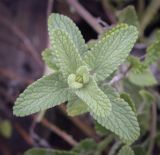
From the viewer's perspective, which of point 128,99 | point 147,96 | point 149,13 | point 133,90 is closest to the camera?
point 128,99

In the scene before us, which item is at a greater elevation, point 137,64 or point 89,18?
point 89,18

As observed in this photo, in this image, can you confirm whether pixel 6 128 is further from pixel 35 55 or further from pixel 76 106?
pixel 76 106

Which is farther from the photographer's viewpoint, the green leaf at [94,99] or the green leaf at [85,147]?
the green leaf at [85,147]

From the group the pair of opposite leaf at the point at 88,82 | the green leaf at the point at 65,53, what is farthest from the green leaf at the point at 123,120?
the green leaf at the point at 65,53

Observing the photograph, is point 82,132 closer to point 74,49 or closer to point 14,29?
point 14,29

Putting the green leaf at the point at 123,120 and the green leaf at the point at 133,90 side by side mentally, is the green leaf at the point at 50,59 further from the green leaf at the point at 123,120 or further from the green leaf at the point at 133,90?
the green leaf at the point at 133,90

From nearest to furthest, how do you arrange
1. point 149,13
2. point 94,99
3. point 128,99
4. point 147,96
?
point 94,99, point 128,99, point 147,96, point 149,13

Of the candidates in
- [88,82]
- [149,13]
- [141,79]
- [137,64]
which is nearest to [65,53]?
[88,82]

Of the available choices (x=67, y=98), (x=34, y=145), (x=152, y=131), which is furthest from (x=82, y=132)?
(x=67, y=98)

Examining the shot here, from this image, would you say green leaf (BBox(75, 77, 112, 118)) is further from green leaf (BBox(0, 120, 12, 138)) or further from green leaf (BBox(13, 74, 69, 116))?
green leaf (BBox(0, 120, 12, 138))
